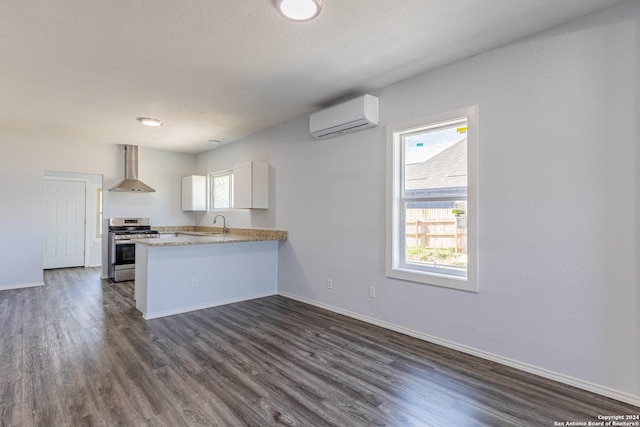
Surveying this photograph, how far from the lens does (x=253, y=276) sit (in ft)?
15.4

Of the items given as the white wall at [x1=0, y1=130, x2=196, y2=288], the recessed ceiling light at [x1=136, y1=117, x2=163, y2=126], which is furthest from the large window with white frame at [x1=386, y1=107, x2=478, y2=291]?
the white wall at [x1=0, y1=130, x2=196, y2=288]

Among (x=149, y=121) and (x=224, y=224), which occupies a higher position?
(x=149, y=121)

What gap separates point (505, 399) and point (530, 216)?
→ 1316mm

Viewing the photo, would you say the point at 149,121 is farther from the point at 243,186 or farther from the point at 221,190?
the point at 221,190

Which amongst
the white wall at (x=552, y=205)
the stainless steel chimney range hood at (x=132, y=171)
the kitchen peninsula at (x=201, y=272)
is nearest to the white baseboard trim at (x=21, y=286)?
the stainless steel chimney range hood at (x=132, y=171)

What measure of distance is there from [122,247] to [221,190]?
2064 millimetres

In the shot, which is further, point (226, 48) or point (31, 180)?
point (31, 180)

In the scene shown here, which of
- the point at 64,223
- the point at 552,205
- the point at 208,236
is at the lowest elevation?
the point at 208,236

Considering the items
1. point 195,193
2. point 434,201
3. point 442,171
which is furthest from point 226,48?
point 195,193

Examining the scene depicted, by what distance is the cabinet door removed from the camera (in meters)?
5.01

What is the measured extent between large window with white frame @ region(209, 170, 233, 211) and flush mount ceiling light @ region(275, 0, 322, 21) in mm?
4277

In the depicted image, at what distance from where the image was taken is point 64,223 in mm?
7340

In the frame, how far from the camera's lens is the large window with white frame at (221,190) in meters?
6.30

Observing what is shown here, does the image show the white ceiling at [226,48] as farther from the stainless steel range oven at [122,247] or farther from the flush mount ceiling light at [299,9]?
the stainless steel range oven at [122,247]
